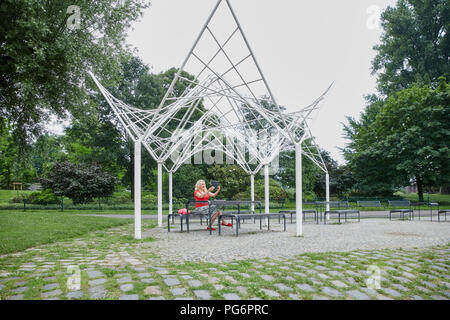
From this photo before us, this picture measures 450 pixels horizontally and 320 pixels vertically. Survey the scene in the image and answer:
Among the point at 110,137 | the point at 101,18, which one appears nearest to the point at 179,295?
the point at 101,18

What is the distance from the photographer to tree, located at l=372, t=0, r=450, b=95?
1284 inches

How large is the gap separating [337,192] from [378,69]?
57.8 feet

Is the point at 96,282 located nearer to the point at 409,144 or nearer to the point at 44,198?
the point at 44,198

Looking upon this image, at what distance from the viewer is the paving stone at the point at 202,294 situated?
330cm

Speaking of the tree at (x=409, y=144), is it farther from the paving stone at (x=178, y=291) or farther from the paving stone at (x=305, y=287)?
the paving stone at (x=178, y=291)

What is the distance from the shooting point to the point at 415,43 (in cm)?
3422

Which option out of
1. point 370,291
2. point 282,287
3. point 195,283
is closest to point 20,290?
point 195,283

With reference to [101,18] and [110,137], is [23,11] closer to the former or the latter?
[101,18]

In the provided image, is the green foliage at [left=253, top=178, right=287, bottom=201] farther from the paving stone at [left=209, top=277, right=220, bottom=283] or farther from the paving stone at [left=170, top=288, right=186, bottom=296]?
the paving stone at [left=170, top=288, right=186, bottom=296]

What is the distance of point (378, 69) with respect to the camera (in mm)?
39000

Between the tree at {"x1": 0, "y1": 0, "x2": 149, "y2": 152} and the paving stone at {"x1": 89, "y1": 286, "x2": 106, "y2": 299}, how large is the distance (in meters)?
7.04

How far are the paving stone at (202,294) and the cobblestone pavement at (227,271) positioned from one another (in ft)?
0.04

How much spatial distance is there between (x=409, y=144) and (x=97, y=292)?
27740 mm

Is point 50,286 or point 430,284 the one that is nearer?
point 50,286
